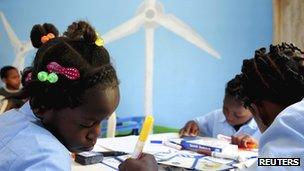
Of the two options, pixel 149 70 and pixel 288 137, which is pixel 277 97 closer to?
pixel 288 137

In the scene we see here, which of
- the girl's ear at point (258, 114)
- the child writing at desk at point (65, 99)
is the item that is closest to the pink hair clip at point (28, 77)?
the child writing at desk at point (65, 99)

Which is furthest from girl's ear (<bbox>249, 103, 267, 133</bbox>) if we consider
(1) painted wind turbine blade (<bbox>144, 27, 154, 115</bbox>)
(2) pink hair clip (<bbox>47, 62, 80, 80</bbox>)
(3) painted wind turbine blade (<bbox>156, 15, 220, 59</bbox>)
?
(1) painted wind turbine blade (<bbox>144, 27, 154, 115</bbox>)

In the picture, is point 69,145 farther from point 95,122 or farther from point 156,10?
point 156,10

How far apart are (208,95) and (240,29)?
52 centimetres

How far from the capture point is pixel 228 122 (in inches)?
64.3

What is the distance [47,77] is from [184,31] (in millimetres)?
2156

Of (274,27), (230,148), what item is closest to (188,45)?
(274,27)

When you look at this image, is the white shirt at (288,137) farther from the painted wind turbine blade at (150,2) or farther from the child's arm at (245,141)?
the painted wind turbine blade at (150,2)

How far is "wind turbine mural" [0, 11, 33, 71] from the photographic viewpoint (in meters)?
3.29

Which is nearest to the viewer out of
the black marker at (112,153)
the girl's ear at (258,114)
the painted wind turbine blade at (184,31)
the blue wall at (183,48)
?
the girl's ear at (258,114)

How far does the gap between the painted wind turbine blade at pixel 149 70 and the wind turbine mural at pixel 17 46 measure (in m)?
1.13

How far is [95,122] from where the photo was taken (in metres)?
0.68

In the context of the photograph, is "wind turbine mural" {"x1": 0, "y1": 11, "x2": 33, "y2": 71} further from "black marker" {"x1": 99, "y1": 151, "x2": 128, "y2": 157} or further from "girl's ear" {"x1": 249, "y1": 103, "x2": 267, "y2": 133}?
"girl's ear" {"x1": 249, "y1": 103, "x2": 267, "y2": 133}

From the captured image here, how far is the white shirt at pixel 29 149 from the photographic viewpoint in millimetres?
577
